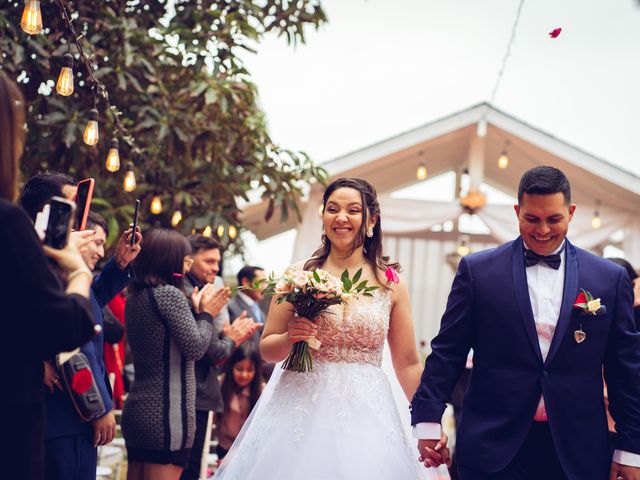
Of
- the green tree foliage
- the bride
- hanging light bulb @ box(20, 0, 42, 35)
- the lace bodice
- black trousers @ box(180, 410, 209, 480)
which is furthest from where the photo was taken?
the green tree foliage

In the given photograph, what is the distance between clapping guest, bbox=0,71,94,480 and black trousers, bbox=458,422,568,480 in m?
1.88

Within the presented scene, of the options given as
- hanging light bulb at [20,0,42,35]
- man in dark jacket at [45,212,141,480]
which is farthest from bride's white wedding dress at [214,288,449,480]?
hanging light bulb at [20,0,42,35]

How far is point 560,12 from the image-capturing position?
5.42 metres

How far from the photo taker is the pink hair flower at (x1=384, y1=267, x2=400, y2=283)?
4.15 metres

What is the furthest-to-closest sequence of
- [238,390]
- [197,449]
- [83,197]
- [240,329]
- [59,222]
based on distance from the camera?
[238,390], [240,329], [197,449], [83,197], [59,222]

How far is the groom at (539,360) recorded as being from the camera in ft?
10.9

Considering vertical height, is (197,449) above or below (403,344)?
below

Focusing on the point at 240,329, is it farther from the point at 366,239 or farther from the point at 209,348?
the point at 366,239

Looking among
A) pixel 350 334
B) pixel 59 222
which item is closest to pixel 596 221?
pixel 350 334

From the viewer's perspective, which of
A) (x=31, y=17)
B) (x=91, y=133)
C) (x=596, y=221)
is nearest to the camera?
(x=31, y=17)

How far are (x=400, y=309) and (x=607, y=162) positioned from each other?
849cm

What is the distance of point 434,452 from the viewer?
3.50 metres

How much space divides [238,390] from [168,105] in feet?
10.2

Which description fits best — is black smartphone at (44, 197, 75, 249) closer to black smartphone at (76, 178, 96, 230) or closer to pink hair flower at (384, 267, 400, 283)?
black smartphone at (76, 178, 96, 230)
